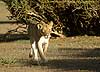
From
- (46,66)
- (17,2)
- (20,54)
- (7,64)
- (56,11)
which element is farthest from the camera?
(56,11)

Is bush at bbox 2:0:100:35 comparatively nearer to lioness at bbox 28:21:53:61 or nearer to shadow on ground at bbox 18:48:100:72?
shadow on ground at bbox 18:48:100:72

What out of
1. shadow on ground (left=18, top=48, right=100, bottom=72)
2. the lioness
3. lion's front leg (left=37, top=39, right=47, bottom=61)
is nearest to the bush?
shadow on ground (left=18, top=48, right=100, bottom=72)

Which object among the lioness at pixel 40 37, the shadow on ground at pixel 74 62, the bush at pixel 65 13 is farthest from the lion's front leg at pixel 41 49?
the bush at pixel 65 13

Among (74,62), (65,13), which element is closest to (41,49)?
(74,62)

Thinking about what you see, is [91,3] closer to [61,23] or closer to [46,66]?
[61,23]

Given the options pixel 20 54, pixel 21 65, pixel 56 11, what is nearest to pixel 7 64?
pixel 21 65

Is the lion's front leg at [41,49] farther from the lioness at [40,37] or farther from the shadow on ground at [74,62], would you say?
the shadow on ground at [74,62]

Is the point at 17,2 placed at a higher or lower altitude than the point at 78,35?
higher

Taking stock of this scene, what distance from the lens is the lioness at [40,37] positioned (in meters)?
13.1

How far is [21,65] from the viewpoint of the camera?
13.6 m

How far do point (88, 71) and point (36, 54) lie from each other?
8.31 ft

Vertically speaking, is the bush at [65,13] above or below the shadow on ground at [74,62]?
above

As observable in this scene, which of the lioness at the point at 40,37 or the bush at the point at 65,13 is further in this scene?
the bush at the point at 65,13

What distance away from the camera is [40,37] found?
13398 millimetres
